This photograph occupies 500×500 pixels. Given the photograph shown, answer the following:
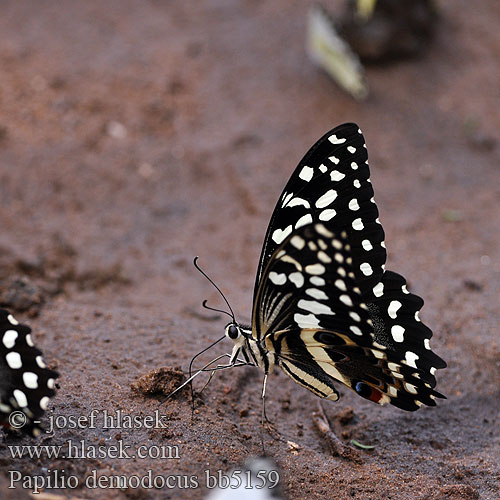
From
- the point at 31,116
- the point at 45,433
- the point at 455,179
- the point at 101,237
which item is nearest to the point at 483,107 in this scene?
the point at 455,179

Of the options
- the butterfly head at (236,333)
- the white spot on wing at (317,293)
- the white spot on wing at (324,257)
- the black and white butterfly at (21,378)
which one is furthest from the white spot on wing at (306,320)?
the black and white butterfly at (21,378)

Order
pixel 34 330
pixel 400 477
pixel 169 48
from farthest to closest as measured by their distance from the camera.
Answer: pixel 169 48 → pixel 34 330 → pixel 400 477

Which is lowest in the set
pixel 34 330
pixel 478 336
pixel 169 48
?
pixel 478 336

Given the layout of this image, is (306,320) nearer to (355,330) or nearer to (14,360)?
(355,330)

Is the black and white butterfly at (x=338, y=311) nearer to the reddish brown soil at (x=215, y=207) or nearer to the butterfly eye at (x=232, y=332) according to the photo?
the butterfly eye at (x=232, y=332)

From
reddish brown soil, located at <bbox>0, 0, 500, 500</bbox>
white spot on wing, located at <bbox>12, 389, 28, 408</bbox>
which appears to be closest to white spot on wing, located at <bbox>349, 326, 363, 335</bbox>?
reddish brown soil, located at <bbox>0, 0, 500, 500</bbox>

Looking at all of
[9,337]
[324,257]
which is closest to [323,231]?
[324,257]

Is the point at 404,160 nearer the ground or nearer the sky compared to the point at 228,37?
nearer the ground

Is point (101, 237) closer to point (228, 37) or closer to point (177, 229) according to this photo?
point (177, 229)
